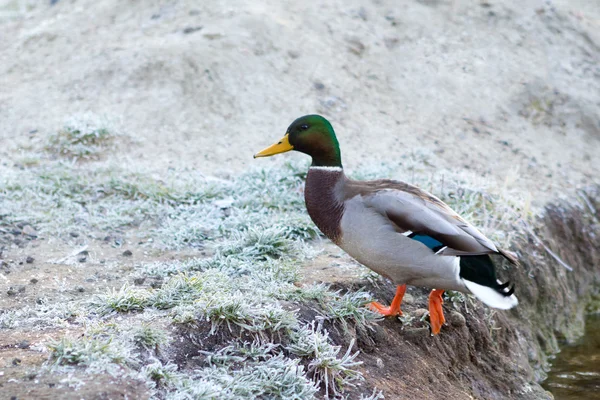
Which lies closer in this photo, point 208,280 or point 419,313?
point 208,280

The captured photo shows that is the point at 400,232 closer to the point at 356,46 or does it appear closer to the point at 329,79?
the point at 329,79

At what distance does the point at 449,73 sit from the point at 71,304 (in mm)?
6084

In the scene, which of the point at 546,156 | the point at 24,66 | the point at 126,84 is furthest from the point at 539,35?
the point at 24,66

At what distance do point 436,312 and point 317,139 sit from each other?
46.7 inches

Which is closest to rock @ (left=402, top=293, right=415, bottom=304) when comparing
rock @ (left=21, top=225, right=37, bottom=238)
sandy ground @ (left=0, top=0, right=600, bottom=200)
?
sandy ground @ (left=0, top=0, right=600, bottom=200)

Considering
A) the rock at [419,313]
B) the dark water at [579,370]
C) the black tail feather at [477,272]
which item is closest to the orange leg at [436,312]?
the rock at [419,313]

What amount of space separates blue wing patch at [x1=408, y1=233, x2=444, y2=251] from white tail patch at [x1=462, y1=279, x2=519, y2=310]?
25 centimetres

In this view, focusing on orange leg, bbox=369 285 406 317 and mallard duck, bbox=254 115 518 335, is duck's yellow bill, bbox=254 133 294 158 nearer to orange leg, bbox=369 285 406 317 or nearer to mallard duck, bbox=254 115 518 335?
mallard duck, bbox=254 115 518 335

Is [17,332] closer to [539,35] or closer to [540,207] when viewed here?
[540,207]

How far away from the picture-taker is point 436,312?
165 inches

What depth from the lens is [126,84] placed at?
7.89m

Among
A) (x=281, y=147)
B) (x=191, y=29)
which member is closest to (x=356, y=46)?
(x=191, y=29)

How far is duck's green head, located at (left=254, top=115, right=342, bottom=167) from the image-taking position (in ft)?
14.3

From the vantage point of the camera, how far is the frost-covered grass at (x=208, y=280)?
10.7 feet
